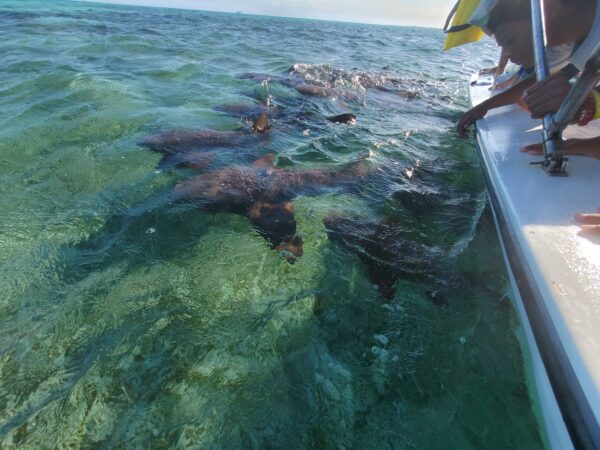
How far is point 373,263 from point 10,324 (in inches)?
112

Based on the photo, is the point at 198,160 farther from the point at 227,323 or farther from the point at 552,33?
the point at 552,33

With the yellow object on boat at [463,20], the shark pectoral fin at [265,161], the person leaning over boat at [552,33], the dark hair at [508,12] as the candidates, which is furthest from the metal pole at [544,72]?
the shark pectoral fin at [265,161]

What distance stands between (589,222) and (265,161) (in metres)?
3.59

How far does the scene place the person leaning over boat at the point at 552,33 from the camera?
7.52ft

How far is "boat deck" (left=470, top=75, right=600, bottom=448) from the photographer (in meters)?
1.33

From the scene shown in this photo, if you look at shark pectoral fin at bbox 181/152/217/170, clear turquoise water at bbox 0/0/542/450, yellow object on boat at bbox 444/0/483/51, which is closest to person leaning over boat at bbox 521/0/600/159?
clear turquoise water at bbox 0/0/542/450

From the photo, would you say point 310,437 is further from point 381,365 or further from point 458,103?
point 458,103

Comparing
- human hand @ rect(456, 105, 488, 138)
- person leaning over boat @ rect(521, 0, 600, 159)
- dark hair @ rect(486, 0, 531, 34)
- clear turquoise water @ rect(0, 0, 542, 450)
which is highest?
dark hair @ rect(486, 0, 531, 34)

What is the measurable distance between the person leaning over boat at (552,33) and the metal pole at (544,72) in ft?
0.42

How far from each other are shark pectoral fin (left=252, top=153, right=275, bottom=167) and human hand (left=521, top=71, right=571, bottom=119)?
119 inches

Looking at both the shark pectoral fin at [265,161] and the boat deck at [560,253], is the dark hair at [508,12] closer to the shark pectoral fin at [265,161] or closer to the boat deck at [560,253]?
the boat deck at [560,253]

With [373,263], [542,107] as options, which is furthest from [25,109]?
[542,107]

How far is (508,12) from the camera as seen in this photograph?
3287 millimetres

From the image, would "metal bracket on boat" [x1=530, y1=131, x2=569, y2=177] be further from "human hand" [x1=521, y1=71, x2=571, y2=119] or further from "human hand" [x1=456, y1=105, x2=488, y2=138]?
"human hand" [x1=456, y1=105, x2=488, y2=138]
